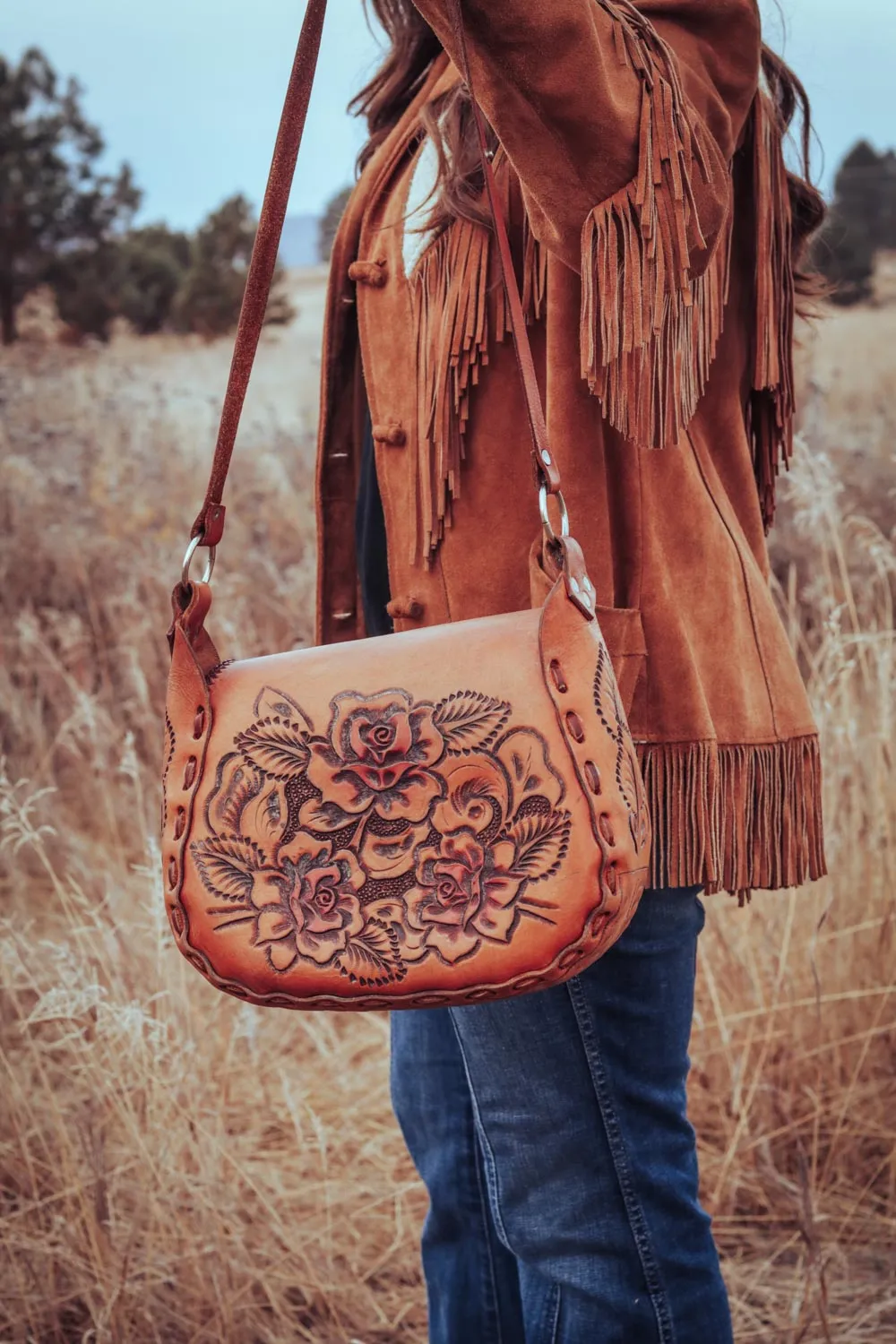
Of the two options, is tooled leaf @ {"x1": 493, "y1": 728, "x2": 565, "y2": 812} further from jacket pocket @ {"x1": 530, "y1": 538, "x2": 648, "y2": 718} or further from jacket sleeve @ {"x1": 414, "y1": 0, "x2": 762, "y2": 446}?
jacket sleeve @ {"x1": 414, "y1": 0, "x2": 762, "y2": 446}

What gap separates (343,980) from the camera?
0.78 metres

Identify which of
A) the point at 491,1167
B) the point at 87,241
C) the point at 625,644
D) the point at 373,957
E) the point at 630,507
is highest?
the point at 87,241

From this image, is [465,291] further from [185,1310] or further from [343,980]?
[185,1310]

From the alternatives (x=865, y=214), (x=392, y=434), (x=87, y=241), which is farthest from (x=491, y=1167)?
(x=865, y=214)

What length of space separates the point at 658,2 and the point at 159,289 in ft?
18.9

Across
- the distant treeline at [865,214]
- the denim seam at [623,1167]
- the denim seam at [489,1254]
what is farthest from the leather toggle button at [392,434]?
the distant treeline at [865,214]

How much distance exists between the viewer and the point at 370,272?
102 cm

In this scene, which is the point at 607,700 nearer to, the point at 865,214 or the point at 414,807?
the point at 414,807

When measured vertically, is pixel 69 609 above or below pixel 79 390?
below

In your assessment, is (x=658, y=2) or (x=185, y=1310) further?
(x=185, y=1310)

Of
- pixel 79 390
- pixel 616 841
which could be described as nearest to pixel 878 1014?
pixel 616 841

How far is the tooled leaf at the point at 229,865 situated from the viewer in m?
0.81

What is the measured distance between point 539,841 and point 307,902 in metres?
0.17

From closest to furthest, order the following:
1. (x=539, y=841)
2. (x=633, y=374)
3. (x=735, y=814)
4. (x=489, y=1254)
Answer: (x=539, y=841), (x=633, y=374), (x=735, y=814), (x=489, y=1254)
